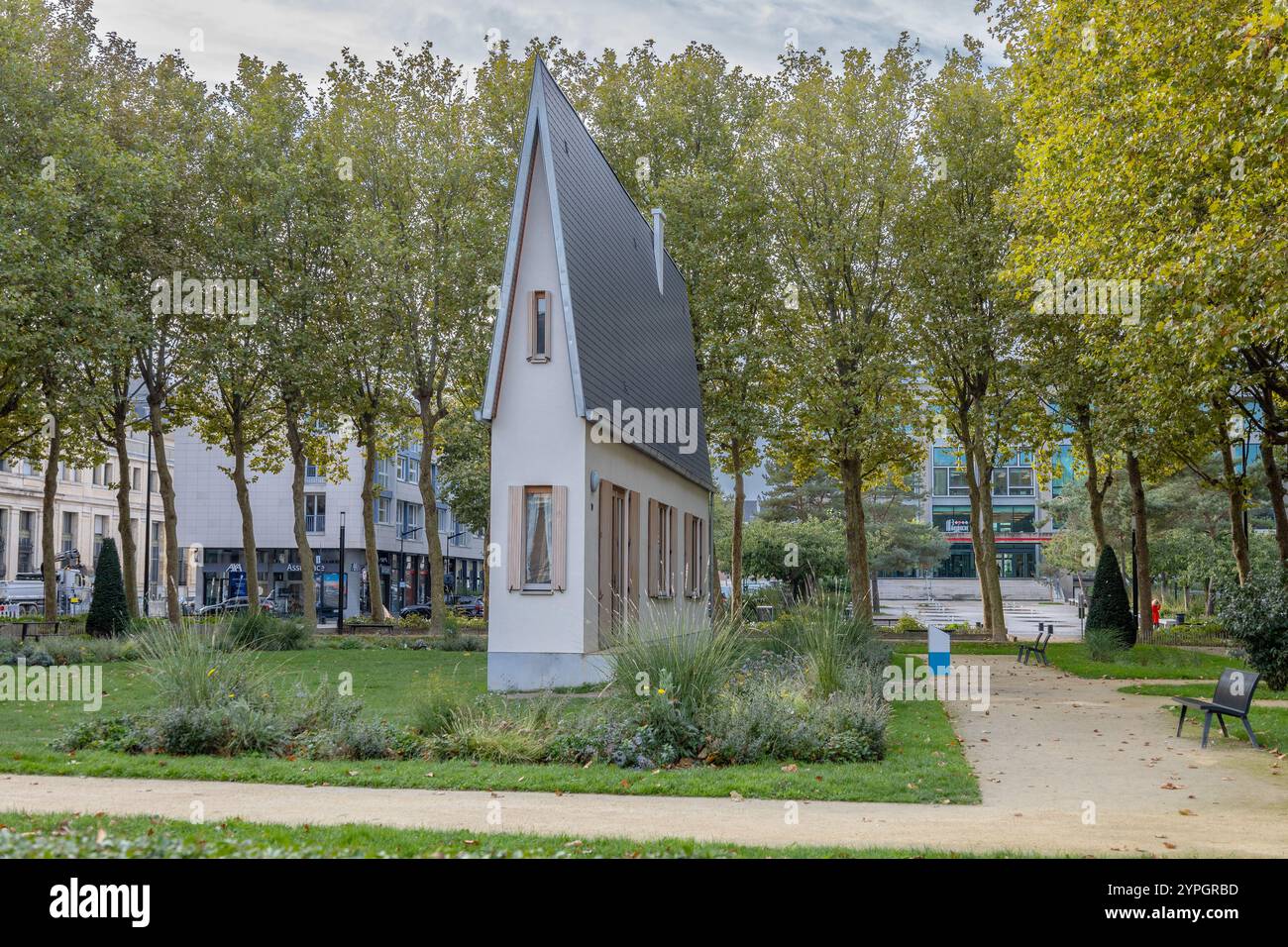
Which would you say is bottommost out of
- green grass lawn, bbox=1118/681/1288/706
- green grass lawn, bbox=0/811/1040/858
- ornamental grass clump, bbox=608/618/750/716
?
green grass lawn, bbox=1118/681/1288/706

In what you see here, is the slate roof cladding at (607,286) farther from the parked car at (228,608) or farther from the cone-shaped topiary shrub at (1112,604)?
the cone-shaped topiary shrub at (1112,604)

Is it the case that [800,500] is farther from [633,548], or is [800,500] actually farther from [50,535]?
[633,548]

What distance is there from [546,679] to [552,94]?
10329 mm

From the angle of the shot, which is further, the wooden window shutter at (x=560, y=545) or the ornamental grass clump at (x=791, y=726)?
the wooden window shutter at (x=560, y=545)

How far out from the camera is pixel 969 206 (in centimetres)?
3158

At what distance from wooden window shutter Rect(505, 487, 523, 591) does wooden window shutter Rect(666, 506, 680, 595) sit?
7.96 meters

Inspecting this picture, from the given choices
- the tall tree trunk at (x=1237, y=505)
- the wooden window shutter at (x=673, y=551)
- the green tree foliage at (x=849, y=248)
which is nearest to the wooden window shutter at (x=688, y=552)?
the wooden window shutter at (x=673, y=551)

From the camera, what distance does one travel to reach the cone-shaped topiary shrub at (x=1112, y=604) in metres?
28.7

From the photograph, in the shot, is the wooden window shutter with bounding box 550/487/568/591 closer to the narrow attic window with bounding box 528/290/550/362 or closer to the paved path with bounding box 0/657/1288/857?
the narrow attic window with bounding box 528/290/550/362

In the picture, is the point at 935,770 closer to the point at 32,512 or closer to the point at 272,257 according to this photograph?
the point at 272,257

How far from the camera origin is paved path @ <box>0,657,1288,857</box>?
27.0 feet

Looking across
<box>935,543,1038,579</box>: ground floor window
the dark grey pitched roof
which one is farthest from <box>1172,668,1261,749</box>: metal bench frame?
<box>935,543,1038,579</box>: ground floor window

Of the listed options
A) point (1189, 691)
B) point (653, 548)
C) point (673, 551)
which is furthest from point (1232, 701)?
point (673, 551)

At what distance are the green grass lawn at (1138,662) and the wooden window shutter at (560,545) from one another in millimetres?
11345
